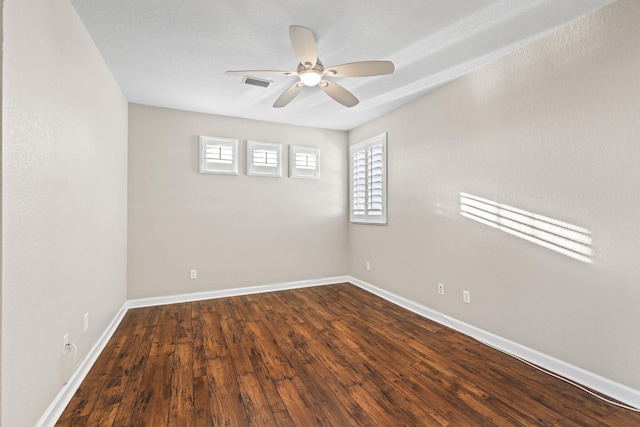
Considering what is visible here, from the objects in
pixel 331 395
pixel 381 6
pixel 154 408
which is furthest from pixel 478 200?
pixel 154 408

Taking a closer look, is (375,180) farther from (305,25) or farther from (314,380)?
(314,380)

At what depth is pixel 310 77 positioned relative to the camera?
2301 millimetres

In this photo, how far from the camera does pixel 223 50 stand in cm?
240

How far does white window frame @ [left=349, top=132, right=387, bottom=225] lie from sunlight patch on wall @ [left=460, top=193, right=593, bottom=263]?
131 centimetres

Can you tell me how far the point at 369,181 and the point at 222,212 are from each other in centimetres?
220

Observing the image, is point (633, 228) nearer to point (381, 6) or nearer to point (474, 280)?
point (474, 280)

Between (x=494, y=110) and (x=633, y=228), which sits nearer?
(x=633, y=228)

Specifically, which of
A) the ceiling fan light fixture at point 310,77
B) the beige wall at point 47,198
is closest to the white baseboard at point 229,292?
the beige wall at point 47,198

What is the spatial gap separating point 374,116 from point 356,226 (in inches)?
67.6

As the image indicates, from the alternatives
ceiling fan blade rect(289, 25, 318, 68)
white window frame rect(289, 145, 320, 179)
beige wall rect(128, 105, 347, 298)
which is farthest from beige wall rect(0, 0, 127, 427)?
white window frame rect(289, 145, 320, 179)

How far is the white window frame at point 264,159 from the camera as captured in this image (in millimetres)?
4133

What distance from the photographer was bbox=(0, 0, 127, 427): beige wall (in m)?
1.27

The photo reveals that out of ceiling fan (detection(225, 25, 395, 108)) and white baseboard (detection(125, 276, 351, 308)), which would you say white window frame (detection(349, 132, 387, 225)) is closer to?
white baseboard (detection(125, 276, 351, 308))

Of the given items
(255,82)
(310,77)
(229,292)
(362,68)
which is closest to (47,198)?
(310,77)
